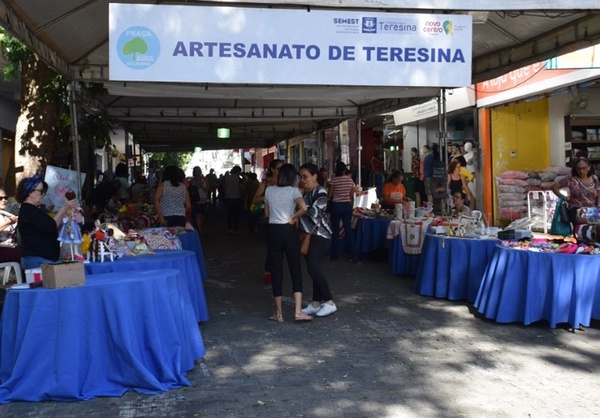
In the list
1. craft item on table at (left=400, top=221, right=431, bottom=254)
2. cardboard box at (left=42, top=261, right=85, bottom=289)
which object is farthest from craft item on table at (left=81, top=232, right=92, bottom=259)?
craft item on table at (left=400, top=221, right=431, bottom=254)

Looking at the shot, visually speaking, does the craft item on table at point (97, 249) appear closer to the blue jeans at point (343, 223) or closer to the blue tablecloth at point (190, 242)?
the blue tablecloth at point (190, 242)

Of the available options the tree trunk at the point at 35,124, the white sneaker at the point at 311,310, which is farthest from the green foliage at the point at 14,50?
the white sneaker at the point at 311,310

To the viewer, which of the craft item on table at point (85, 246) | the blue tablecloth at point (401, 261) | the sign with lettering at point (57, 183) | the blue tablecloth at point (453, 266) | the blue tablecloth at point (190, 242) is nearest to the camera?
the craft item on table at point (85, 246)

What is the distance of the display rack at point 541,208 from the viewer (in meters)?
14.6

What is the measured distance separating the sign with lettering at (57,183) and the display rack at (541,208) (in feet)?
31.7

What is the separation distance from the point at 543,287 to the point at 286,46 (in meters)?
3.51

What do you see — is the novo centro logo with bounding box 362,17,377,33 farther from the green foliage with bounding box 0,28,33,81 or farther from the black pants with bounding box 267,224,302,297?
the green foliage with bounding box 0,28,33,81

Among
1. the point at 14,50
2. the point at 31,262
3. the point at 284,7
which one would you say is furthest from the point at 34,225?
the point at 14,50

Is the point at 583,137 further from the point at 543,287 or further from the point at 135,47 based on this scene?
the point at 135,47

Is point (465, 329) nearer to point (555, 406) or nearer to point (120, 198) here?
point (555, 406)

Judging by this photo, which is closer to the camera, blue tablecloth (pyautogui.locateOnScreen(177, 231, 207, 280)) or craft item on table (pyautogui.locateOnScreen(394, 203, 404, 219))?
blue tablecloth (pyautogui.locateOnScreen(177, 231, 207, 280))

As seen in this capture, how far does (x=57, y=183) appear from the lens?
862 cm

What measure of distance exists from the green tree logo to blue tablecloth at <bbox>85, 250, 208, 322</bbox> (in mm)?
1910

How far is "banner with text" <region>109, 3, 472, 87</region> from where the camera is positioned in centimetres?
648
